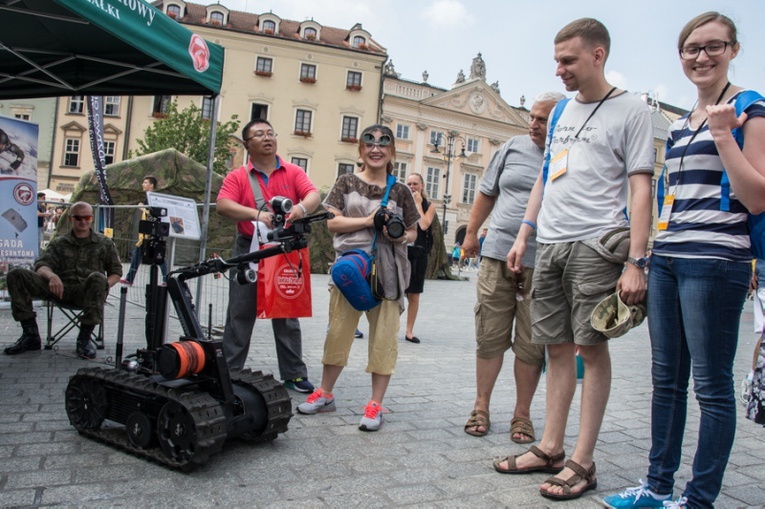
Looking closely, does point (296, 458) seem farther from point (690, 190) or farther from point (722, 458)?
point (690, 190)

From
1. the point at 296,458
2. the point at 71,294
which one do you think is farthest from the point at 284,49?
the point at 296,458

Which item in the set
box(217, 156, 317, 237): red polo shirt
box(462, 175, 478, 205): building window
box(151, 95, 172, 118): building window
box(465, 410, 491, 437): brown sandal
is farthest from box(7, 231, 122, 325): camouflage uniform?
box(462, 175, 478, 205): building window

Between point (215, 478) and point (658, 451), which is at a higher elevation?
point (658, 451)

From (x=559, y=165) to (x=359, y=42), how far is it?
47.7 meters

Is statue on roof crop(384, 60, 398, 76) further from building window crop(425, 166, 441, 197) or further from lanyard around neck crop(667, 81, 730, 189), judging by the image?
lanyard around neck crop(667, 81, 730, 189)

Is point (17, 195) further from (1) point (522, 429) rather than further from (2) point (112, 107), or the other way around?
(2) point (112, 107)

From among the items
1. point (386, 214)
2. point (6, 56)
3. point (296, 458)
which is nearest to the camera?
point (296, 458)

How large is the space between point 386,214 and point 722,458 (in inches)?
88.0

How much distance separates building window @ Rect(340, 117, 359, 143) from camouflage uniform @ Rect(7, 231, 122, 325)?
140ft

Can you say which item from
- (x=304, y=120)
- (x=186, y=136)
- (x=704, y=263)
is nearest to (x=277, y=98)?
(x=304, y=120)

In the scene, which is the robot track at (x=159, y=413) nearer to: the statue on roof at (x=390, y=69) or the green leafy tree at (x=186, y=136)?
the green leafy tree at (x=186, y=136)

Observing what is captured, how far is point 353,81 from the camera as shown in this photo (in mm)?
47844

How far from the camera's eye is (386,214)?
403 cm

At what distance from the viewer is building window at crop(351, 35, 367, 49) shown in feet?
158
